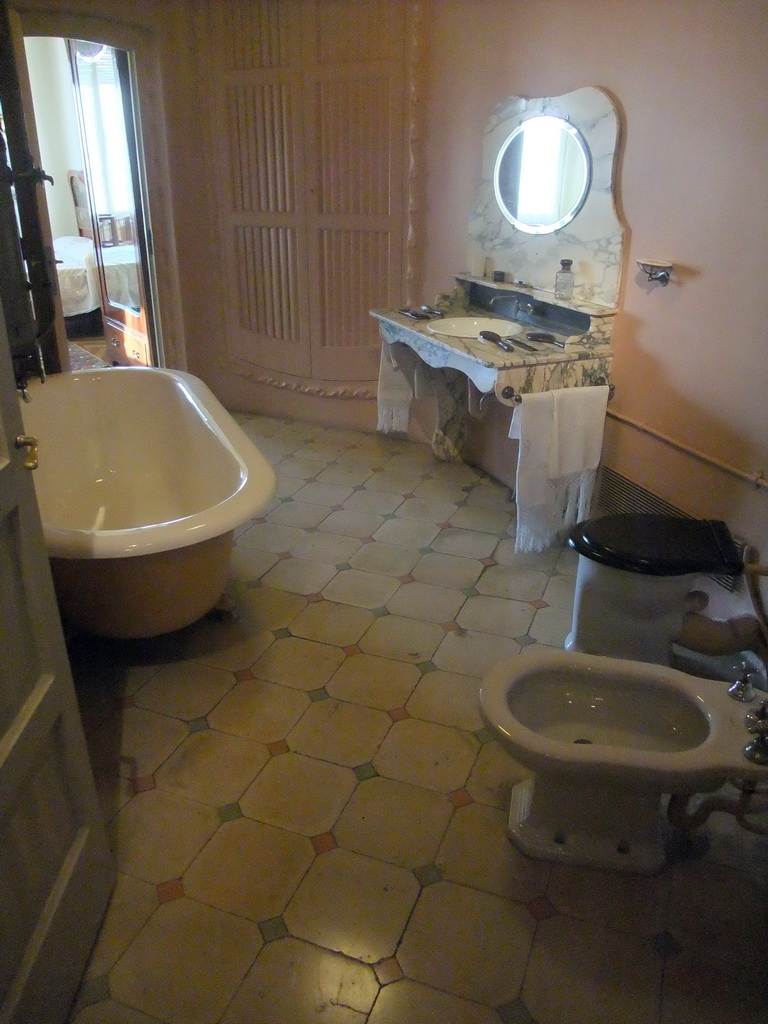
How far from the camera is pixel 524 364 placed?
8.83ft

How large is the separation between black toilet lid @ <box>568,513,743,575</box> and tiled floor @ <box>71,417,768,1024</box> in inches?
17.1

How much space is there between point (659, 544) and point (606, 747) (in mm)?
836

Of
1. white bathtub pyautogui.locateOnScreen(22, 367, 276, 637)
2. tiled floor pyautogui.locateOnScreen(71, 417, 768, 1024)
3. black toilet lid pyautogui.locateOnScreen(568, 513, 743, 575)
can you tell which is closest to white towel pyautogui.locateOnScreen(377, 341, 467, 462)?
white bathtub pyautogui.locateOnScreen(22, 367, 276, 637)

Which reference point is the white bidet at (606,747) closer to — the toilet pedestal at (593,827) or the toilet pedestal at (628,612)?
the toilet pedestal at (593,827)

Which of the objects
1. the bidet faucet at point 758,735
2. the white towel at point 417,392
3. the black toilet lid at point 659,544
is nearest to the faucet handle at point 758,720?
the bidet faucet at point 758,735

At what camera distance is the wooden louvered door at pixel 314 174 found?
3.59 meters

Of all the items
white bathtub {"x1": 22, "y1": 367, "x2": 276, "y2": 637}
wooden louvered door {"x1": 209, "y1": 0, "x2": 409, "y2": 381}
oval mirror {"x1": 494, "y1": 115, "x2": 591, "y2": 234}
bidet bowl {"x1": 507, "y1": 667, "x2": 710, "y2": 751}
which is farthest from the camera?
wooden louvered door {"x1": 209, "y1": 0, "x2": 409, "y2": 381}

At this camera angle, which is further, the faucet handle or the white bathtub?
the white bathtub

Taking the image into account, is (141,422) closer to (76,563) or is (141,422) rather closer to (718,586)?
(76,563)

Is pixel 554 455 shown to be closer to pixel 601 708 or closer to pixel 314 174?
pixel 601 708

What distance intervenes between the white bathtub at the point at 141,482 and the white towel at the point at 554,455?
0.95 m

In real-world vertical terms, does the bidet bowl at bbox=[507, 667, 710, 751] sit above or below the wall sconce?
below

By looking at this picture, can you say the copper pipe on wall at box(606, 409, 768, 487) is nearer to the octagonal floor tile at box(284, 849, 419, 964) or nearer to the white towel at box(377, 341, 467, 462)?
the white towel at box(377, 341, 467, 462)

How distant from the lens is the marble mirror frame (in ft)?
8.83
